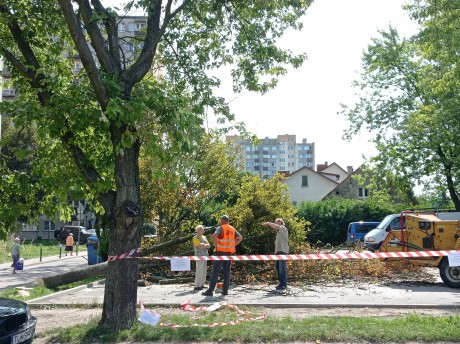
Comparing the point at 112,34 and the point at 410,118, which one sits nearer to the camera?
the point at 112,34

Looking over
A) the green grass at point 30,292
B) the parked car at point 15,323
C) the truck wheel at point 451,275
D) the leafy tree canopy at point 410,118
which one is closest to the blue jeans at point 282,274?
the truck wheel at point 451,275

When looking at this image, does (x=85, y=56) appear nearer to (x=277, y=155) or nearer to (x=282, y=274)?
(x=282, y=274)

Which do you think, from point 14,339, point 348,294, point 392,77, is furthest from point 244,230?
point 392,77

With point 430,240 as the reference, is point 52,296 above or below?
below

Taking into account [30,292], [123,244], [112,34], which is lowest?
[30,292]

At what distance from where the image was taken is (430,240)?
14.4m

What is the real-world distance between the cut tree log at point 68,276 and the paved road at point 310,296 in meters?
0.38

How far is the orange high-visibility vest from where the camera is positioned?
40.0 feet

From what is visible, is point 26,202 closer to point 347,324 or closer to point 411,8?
point 347,324

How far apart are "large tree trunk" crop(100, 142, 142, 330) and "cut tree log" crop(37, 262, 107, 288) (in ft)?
19.3

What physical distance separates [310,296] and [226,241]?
2313 mm

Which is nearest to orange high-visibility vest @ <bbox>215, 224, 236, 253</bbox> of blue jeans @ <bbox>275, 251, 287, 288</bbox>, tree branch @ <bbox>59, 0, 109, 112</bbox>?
blue jeans @ <bbox>275, 251, 287, 288</bbox>

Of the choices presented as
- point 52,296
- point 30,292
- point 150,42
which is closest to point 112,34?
point 150,42

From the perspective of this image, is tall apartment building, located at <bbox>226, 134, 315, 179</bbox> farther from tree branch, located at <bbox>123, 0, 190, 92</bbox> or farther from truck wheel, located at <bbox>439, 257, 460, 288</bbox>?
tree branch, located at <bbox>123, 0, 190, 92</bbox>
